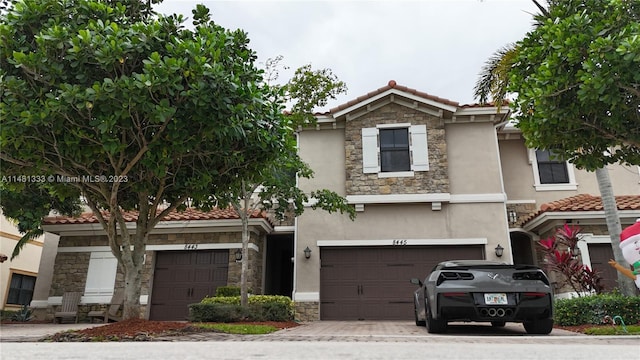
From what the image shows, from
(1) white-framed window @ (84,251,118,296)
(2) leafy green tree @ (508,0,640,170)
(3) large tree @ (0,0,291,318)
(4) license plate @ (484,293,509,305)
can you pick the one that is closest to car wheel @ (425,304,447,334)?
(4) license plate @ (484,293,509,305)

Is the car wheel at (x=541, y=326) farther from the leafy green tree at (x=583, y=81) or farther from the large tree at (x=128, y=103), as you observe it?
the large tree at (x=128, y=103)

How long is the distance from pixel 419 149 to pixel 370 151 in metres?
1.65

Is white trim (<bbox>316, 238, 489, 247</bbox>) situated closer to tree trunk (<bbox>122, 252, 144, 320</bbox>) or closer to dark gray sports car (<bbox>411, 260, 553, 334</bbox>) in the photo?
dark gray sports car (<bbox>411, 260, 553, 334</bbox>)

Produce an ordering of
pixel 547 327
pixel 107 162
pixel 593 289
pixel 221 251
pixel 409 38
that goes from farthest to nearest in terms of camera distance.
A: pixel 221 251 < pixel 409 38 < pixel 593 289 < pixel 107 162 < pixel 547 327

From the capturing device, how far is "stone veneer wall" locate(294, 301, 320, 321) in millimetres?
13086

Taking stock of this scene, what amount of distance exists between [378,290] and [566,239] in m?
5.68

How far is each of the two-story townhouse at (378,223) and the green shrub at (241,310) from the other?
2.40 metres


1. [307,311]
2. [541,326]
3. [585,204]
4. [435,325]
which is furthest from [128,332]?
[585,204]

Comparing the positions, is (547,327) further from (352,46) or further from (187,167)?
(352,46)

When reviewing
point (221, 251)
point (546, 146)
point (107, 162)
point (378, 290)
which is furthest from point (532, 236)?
point (107, 162)

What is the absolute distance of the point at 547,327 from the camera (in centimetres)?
674

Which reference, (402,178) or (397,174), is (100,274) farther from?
(402,178)

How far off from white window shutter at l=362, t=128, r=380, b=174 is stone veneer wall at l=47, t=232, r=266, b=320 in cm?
435

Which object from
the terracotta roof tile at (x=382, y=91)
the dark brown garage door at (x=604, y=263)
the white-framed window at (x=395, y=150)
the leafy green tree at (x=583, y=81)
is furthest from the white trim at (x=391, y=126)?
the dark brown garage door at (x=604, y=263)
